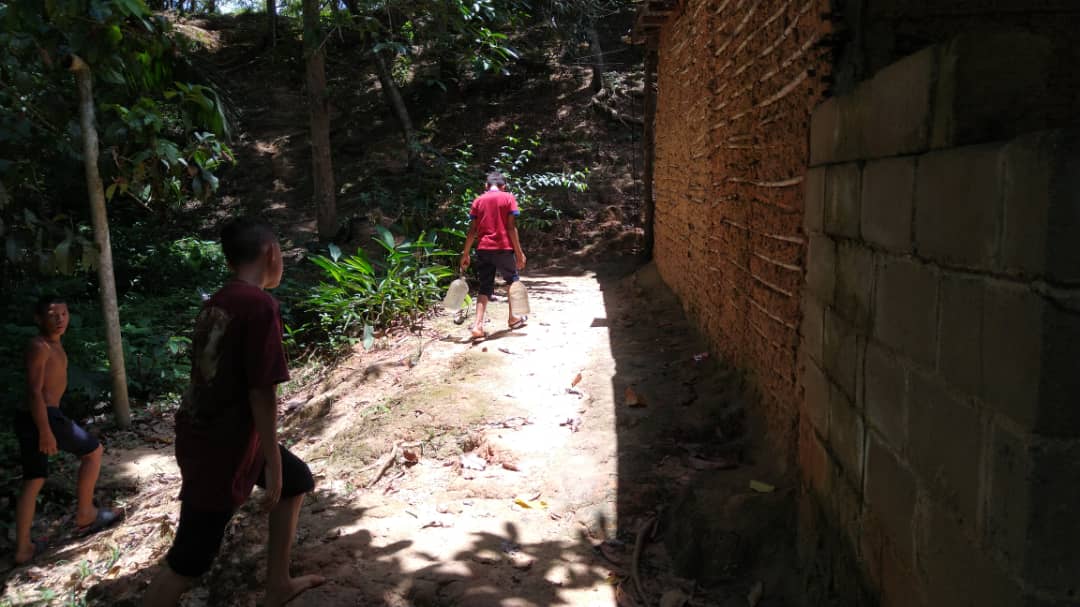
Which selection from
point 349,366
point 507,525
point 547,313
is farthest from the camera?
point 547,313

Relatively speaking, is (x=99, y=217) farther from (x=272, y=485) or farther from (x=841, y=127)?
(x=841, y=127)

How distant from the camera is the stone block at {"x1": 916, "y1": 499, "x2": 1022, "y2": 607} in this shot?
1437 mm

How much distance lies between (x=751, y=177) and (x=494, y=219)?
11.3 feet

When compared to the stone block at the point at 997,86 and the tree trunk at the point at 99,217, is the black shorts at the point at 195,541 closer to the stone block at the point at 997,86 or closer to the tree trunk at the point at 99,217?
the stone block at the point at 997,86

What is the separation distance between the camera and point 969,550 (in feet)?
5.13

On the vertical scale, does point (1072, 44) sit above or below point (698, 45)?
below

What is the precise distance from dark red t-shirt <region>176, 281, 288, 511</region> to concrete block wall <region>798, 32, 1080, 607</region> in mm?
2064

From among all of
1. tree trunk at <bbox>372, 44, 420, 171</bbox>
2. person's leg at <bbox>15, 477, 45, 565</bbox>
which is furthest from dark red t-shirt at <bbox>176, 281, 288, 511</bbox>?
tree trunk at <bbox>372, 44, 420, 171</bbox>

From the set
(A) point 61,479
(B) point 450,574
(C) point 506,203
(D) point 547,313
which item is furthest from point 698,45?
(A) point 61,479

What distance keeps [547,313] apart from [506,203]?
5.73ft

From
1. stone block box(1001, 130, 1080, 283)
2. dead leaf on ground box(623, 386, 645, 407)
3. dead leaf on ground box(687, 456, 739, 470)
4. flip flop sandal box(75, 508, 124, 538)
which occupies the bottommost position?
flip flop sandal box(75, 508, 124, 538)

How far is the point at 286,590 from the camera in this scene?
315cm

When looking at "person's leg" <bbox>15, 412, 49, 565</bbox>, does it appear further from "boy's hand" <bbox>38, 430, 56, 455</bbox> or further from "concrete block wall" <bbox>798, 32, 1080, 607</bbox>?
"concrete block wall" <bbox>798, 32, 1080, 607</bbox>

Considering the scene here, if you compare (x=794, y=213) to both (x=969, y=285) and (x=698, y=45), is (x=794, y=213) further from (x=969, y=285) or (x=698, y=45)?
(x=698, y=45)
